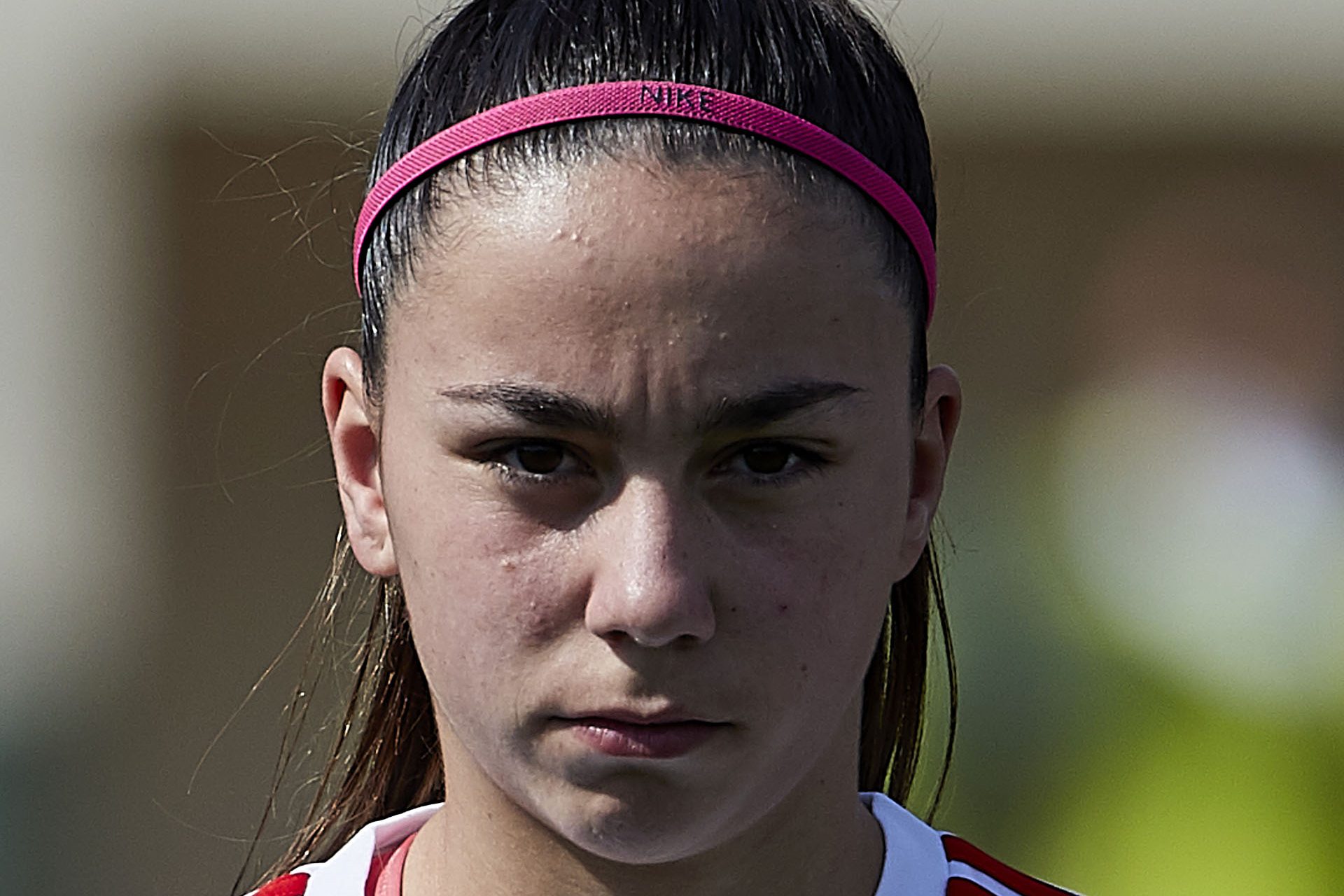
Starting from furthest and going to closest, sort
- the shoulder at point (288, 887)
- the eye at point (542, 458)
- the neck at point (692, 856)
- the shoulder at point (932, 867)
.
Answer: the shoulder at point (288, 887)
the shoulder at point (932, 867)
the neck at point (692, 856)
the eye at point (542, 458)

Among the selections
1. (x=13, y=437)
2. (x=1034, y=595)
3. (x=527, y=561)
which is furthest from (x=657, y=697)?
(x=13, y=437)

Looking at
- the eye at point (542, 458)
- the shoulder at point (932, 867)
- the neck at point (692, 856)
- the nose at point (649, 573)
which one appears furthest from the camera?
the shoulder at point (932, 867)

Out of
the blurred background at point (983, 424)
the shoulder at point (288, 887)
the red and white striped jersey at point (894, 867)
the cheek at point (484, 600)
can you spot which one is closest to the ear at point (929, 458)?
the red and white striped jersey at point (894, 867)

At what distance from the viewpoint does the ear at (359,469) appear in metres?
2.33

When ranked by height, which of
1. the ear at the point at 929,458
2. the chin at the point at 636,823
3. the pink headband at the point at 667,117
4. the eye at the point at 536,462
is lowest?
the chin at the point at 636,823

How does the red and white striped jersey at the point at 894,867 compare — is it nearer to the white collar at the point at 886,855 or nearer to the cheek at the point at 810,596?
the white collar at the point at 886,855

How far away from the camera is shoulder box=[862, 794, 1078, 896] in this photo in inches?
94.8

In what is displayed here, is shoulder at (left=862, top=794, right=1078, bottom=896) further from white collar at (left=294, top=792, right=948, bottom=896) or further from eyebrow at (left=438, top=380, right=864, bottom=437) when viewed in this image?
eyebrow at (left=438, top=380, right=864, bottom=437)

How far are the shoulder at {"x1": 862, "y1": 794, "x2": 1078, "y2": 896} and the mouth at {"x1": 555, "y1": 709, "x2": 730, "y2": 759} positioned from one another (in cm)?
48

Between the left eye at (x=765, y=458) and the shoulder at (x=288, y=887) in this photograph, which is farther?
the shoulder at (x=288, y=887)

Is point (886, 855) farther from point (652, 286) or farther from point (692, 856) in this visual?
point (652, 286)

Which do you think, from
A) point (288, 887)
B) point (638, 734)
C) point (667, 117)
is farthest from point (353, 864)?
point (667, 117)

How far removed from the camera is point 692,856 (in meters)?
2.23

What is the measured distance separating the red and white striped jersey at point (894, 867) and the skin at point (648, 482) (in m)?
0.31
